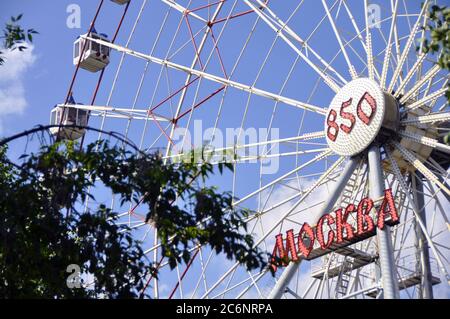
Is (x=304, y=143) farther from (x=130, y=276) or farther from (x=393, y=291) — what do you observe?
(x=130, y=276)

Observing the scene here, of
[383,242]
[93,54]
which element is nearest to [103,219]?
[383,242]

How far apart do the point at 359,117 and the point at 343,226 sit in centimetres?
320

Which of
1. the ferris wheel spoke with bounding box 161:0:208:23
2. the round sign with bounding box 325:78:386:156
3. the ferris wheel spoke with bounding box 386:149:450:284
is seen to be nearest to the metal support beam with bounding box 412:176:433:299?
the ferris wheel spoke with bounding box 386:149:450:284

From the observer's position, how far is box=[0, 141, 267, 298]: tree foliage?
→ 15195 millimetres

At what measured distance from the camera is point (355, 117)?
89.0 feet

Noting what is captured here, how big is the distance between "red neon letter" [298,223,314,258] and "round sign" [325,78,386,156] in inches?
95.6

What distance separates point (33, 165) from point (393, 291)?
433 inches

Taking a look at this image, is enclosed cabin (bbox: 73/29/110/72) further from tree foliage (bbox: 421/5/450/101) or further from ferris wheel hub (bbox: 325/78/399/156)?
tree foliage (bbox: 421/5/450/101)

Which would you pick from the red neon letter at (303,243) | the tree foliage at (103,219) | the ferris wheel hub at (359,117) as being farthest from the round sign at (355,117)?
the tree foliage at (103,219)

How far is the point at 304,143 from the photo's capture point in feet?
98.0

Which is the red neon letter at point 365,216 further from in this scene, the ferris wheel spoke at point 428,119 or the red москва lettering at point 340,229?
the ferris wheel spoke at point 428,119

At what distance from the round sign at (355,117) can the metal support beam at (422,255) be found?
2707 mm

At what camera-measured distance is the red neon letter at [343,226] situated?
26.6 meters
